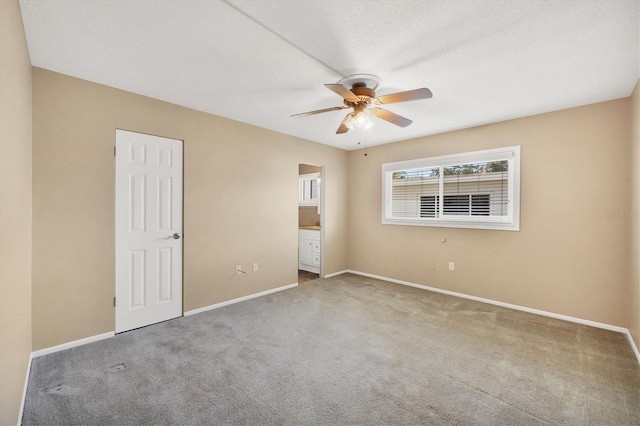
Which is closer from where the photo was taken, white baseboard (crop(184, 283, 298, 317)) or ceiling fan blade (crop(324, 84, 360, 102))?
ceiling fan blade (crop(324, 84, 360, 102))

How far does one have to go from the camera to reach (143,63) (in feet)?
8.01

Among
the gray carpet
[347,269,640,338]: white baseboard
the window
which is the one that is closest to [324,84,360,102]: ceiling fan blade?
the gray carpet

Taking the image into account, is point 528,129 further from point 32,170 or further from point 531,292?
point 32,170

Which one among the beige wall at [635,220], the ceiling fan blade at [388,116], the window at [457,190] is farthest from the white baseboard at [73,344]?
the beige wall at [635,220]

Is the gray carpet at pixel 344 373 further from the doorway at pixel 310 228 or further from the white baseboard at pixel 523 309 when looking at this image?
the doorway at pixel 310 228

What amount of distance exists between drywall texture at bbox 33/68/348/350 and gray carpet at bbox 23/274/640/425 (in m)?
0.47

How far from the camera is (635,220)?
2771 millimetres

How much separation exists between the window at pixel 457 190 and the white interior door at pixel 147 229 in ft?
11.3

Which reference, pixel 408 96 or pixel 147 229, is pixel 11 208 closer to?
pixel 147 229

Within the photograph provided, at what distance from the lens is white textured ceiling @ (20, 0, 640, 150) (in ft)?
5.82

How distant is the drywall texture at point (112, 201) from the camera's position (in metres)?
2.55

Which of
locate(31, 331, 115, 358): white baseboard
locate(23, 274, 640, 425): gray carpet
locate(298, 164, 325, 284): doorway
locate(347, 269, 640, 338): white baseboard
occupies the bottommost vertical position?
locate(23, 274, 640, 425): gray carpet

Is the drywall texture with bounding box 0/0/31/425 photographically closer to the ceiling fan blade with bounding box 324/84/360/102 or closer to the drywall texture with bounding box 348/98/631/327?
the ceiling fan blade with bounding box 324/84/360/102

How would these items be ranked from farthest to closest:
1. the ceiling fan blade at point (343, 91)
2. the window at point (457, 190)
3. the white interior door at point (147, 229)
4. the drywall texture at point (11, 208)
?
the window at point (457, 190), the white interior door at point (147, 229), the ceiling fan blade at point (343, 91), the drywall texture at point (11, 208)
